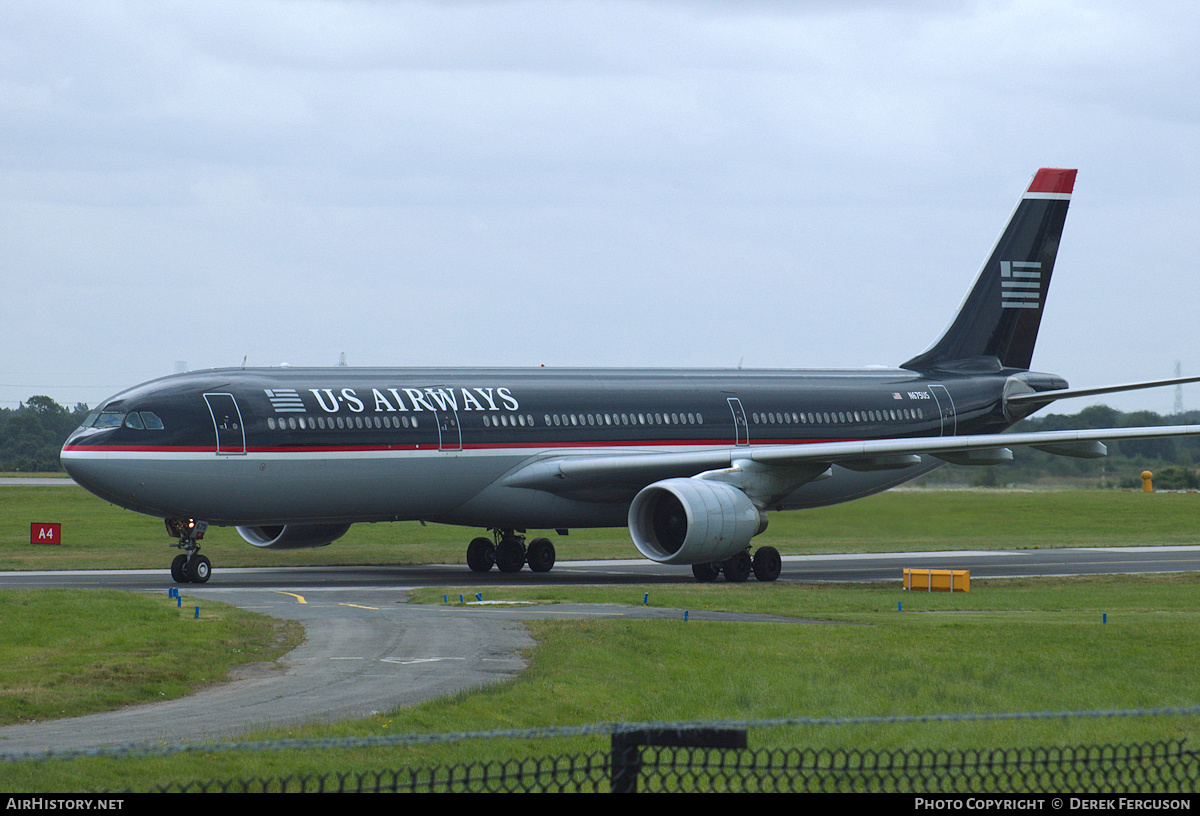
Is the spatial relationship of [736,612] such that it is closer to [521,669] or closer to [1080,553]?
[521,669]

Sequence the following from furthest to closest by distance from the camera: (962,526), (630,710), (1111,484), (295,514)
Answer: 1. (1111,484)
2. (962,526)
3. (295,514)
4. (630,710)

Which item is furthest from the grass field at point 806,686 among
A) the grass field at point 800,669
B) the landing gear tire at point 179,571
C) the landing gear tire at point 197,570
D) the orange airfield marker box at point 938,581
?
the landing gear tire at point 179,571

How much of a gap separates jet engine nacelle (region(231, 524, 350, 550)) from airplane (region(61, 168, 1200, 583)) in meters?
0.05

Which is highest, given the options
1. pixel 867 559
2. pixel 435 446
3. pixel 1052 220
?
pixel 1052 220

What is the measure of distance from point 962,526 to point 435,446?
922 inches

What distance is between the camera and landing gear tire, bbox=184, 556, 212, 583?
99.1ft

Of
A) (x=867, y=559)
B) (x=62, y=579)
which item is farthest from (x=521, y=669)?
(x=867, y=559)

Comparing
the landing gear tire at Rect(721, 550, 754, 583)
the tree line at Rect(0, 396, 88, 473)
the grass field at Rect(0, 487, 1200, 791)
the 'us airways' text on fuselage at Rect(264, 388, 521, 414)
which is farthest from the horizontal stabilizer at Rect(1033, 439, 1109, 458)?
the tree line at Rect(0, 396, 88, 473)

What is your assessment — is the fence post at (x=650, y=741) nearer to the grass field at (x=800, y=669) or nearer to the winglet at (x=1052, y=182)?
the grass field at (x=800, y=669)

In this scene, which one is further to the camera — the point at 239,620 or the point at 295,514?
the point at 295,514

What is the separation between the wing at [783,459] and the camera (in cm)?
3300

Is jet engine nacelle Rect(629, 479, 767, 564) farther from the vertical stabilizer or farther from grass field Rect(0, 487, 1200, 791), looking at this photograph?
the vertical stabilizer

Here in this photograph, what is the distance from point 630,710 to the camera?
15.5 meters

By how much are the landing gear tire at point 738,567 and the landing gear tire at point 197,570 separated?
38.8 feet
